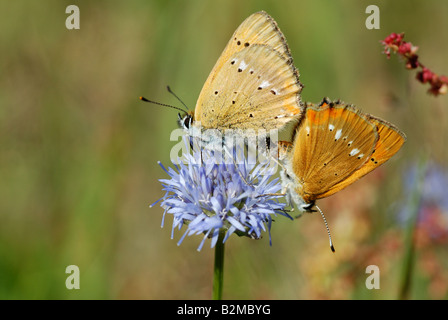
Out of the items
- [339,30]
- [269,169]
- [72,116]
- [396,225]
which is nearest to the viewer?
[269,169]

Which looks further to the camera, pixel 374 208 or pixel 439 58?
pixel 439 58

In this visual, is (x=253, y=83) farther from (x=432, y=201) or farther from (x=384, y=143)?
(x=432, y=201)

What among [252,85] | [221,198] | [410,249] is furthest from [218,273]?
[252,85]

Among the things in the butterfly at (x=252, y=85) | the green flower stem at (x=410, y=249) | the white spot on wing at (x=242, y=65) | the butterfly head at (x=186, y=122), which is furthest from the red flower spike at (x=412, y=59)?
the butterfly head at (x=186, y=122)

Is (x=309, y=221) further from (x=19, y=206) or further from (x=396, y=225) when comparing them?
(x=19, y=206)

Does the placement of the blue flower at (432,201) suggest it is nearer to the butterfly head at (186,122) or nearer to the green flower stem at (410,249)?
the green flower stem at (410,249)

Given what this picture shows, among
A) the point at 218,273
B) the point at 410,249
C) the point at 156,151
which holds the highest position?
the point at 156,151

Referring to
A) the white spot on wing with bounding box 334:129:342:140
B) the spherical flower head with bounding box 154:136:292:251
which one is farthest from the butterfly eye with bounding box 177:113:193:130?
the white spot on wing with bounding box 334:129:342:140

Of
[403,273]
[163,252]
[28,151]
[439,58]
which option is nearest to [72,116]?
[28,151]
